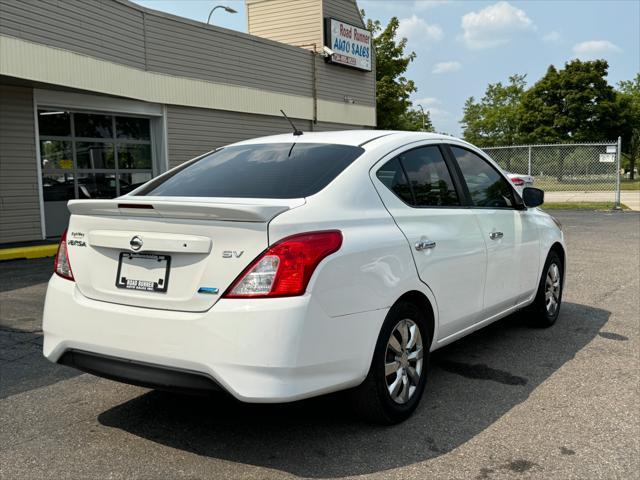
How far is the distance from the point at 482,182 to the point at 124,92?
11798 mm

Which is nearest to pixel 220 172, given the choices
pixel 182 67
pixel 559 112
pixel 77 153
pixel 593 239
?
pixel 593 239

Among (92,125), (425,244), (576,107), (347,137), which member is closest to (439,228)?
(425,244)

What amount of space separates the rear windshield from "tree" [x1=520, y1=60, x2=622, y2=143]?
5586 centimetres

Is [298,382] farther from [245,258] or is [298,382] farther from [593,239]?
[593,239]

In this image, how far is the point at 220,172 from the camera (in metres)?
3.96

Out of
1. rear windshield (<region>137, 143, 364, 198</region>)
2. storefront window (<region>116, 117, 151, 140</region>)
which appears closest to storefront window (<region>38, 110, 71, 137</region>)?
→ storefront window (<region>116, 117, 151, 140</region>)

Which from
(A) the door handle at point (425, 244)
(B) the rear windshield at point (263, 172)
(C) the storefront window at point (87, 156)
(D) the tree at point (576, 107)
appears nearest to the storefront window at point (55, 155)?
(C) the storefront window at point (87, 156)

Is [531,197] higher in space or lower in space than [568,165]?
lower

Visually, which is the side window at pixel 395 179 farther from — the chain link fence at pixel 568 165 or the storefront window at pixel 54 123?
the chain link fence at pixel 568 165

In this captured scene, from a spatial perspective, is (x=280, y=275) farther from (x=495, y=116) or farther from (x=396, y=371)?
(x=495, y=116)

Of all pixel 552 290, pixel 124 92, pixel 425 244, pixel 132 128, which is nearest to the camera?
pixel 425 244

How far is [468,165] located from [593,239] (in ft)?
30.9

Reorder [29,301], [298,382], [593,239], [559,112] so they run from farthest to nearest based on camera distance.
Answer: [559,112], [593,239], [29,301], [298,382]

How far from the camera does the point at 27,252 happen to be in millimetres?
11375
